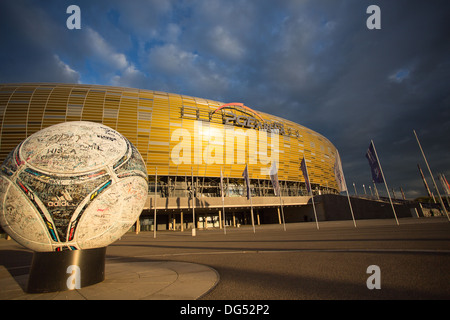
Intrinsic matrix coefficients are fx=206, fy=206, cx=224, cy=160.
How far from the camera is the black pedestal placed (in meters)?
3.99

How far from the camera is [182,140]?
125 feet

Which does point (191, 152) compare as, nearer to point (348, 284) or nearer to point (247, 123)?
point (247, 123)

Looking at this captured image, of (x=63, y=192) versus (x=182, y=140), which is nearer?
(x=63, y=192)

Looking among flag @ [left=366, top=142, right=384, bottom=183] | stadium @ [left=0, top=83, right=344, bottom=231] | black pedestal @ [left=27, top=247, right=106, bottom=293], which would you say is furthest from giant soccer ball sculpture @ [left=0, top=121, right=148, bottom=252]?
stadium @ [left=0, top=83, right=344, bottom=231]

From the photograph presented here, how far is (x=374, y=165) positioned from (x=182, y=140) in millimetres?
29506

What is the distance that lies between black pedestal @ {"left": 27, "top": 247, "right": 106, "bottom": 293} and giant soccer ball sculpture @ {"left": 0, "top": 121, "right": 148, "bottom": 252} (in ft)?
0.52

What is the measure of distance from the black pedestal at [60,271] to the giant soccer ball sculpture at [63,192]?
0.16 m

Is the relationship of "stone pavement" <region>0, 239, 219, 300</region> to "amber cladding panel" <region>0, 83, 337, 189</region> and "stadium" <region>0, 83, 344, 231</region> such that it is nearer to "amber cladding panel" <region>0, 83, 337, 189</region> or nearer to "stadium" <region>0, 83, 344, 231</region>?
"stadium" <region>0, 83, 344, 231</region>

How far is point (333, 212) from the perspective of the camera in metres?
38.7

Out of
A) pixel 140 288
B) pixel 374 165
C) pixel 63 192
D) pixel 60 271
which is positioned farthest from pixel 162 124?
pixel 140 288

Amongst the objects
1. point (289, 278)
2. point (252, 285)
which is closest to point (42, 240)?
point (252, 285)
